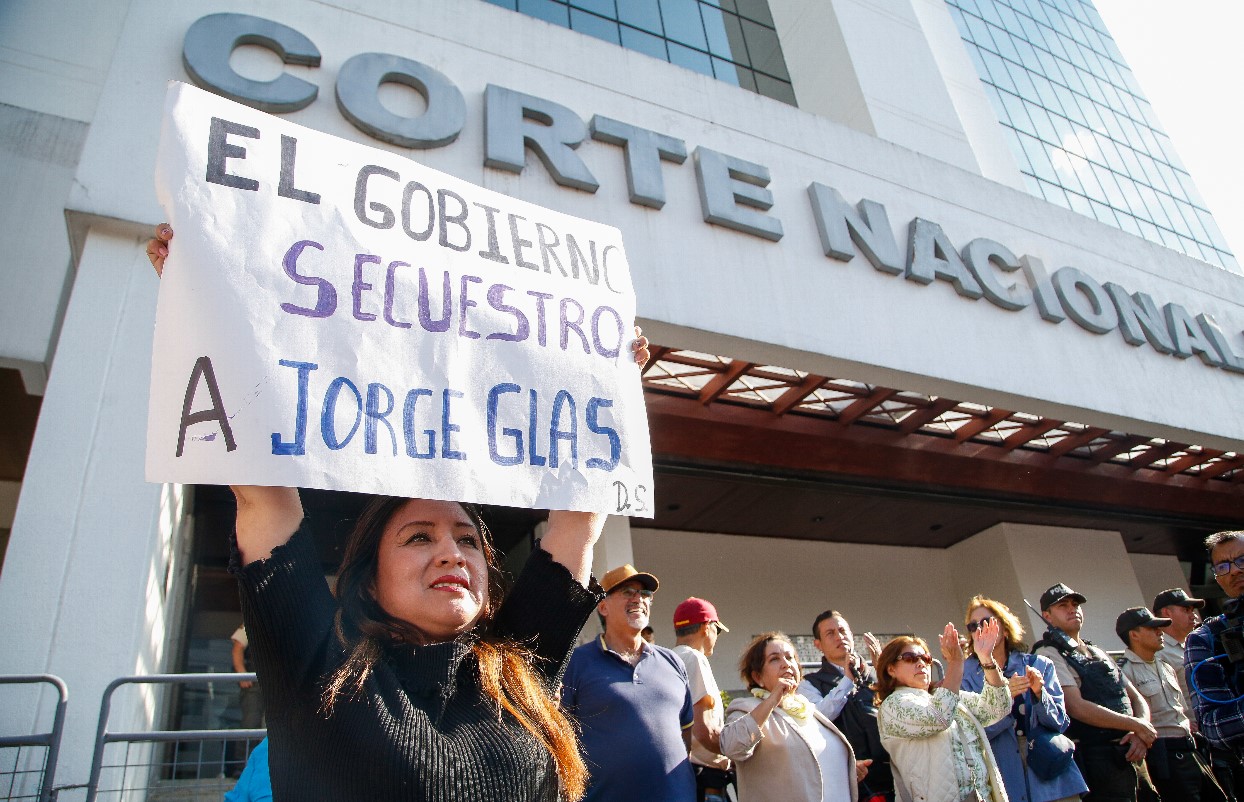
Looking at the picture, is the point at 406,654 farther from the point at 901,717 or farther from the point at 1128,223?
the point at 1128,223

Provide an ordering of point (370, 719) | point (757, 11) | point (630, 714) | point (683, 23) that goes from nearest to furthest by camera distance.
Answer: point (370, 719), point (630, 714), point (683, 23), point (757, 11)

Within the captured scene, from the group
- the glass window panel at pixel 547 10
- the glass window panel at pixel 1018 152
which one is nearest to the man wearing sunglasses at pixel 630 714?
the glass window panel at pixel 547 10

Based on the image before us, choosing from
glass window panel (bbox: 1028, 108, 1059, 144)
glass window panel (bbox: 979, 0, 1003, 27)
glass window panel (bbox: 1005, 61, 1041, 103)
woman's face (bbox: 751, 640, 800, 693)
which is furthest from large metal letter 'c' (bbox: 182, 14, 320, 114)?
glass window panel (bbox: 979, 0, 1003, 27)

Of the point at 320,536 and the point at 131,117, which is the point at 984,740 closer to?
the point at 131,117

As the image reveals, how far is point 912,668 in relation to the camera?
429cm

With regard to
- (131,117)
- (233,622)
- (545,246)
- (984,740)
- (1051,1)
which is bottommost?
(984,740)

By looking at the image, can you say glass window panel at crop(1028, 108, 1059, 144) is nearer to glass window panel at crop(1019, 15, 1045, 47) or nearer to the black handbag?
glass window panel at crop(1019, 15, 1045, 47)

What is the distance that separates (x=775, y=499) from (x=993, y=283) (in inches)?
217

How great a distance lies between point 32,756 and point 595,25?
1077 cm

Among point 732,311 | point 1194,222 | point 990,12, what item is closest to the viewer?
point 732,311

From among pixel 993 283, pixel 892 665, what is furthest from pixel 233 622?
pixel 993 283

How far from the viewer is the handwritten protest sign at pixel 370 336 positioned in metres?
1.70

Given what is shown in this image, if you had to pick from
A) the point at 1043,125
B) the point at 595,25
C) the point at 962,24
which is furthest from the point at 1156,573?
the point at 595,25

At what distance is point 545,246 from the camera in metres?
2.39
